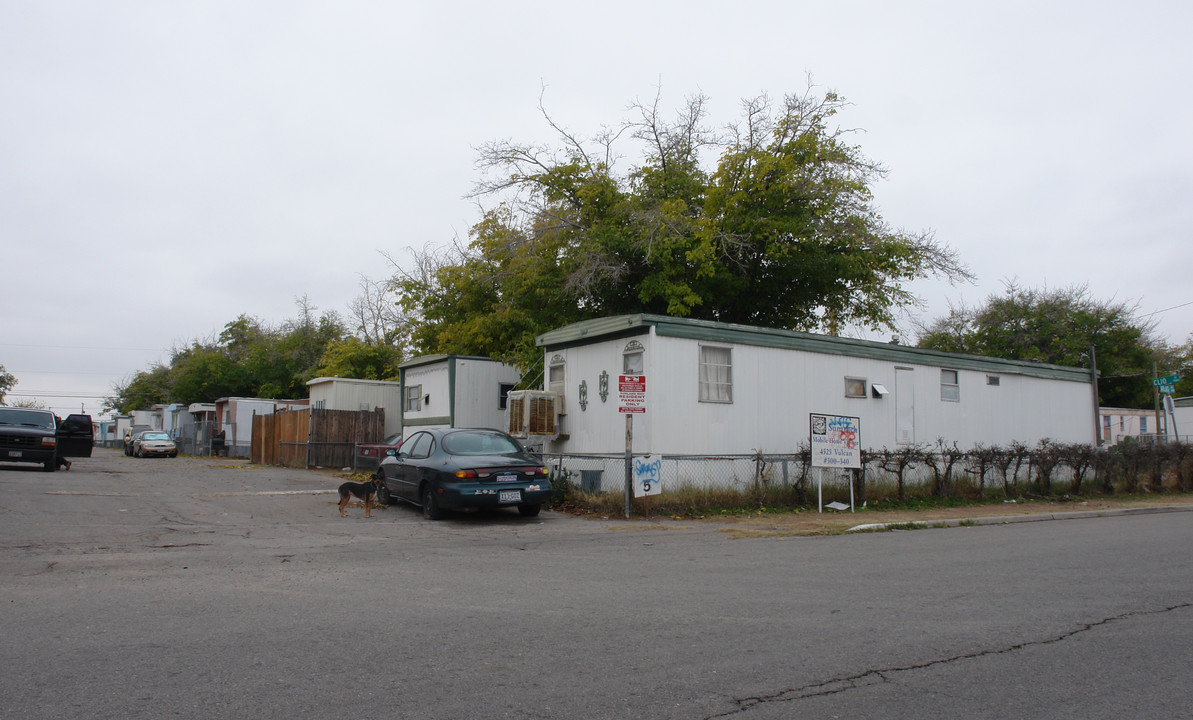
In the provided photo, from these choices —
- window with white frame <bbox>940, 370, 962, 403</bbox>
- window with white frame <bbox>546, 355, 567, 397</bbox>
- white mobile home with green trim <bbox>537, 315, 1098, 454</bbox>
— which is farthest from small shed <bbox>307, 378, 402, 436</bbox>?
window with white frame <bbox>940, 370, 962, 403</bbox>

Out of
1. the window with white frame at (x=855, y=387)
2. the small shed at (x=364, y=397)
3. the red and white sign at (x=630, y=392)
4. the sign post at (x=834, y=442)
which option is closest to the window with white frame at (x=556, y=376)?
the red and white sign at (x=630, y=392)

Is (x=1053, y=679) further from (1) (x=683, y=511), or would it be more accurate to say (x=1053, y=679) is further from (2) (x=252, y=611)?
(1) (x=683, y=511)

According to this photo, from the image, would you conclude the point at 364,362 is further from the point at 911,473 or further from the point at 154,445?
the point at 911,473

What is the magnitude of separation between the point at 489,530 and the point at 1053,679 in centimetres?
830

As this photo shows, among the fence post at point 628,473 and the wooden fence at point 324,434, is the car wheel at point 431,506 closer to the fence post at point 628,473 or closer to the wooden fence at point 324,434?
the fence post at point 628,473

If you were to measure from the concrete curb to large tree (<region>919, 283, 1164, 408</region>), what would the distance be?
31.8m

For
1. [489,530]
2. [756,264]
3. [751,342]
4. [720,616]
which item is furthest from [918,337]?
[720,616]

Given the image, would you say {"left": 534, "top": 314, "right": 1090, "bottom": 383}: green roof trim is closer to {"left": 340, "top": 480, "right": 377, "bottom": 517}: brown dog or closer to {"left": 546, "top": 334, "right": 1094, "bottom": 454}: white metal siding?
{"left": 546, "top": 334, "right": 1094, "bottom": 454}: white metal siding

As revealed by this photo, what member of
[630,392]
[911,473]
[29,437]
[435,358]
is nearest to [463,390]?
[435,358]

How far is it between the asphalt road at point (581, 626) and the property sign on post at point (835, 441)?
3.78 metres

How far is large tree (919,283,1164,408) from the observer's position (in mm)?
47125

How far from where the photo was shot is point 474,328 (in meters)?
26.5

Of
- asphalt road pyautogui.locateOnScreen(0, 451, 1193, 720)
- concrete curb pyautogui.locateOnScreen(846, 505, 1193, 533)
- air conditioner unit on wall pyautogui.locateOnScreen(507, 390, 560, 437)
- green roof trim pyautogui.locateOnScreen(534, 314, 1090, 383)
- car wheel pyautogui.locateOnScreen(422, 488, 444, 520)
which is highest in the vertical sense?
green roof trim pyautogui.locateOnScreen(534, 314, 1090, 383)

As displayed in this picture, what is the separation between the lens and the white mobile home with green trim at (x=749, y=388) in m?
15.4
